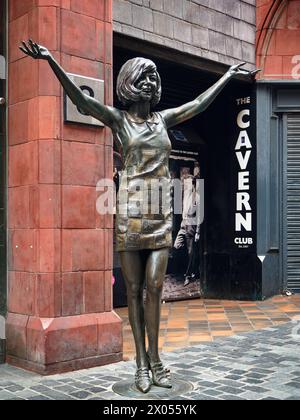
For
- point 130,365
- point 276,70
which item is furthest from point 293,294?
point 130,365

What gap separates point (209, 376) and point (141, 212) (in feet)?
5.42

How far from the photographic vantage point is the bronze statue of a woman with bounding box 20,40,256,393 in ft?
13.8

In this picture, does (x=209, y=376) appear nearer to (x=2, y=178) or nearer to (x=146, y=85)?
(x=146, y=85)

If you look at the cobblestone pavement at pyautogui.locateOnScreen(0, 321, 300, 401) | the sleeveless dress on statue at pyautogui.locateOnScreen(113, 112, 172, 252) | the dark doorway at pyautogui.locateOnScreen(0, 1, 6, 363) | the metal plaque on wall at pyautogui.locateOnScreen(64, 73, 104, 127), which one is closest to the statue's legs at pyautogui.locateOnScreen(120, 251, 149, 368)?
the sleeveless dress on statue at pyautogui.locateOnScreen(113, 112, 172, 252)

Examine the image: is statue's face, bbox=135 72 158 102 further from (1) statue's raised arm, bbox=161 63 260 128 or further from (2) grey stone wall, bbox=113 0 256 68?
(2) grey stone wall, bbox=113 0 256 68

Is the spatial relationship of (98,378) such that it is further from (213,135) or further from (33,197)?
(213,135)

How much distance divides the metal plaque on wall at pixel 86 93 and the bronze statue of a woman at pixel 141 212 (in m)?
1.00

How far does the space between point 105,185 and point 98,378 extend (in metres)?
1.81

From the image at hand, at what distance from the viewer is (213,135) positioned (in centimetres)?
1009

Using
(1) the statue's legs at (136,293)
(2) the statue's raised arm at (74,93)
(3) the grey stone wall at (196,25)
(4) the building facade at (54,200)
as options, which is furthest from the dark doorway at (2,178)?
(3) the grey stone wall at (196,25)

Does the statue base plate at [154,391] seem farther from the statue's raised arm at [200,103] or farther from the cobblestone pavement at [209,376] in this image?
the statue's raised arm at [200,103]

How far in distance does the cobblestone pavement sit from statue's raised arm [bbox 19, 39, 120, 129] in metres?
2.09
